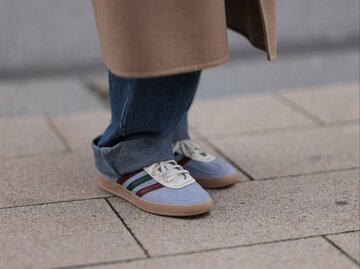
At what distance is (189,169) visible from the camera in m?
3.10

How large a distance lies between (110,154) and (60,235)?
15.7 inches

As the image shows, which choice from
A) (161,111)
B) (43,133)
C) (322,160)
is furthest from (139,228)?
(43,133)

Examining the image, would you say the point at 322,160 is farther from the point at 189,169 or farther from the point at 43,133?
the point at 43,133

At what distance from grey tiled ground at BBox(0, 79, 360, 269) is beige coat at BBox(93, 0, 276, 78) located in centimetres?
54

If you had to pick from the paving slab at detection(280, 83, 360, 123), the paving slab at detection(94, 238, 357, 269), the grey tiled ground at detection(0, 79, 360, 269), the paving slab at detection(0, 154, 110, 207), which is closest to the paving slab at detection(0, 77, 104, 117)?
the grey tiled ground at detection(0, 79, 360, 269)

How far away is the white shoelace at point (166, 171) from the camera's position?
2824 millimetres

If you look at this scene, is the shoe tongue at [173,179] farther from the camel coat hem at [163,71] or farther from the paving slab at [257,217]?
the camel coat hem at [163,71]

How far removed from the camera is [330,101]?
171 inches

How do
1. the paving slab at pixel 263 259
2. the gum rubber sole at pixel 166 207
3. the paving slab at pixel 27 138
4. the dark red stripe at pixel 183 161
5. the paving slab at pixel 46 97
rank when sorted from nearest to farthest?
the paving slab at pixel 263 259 < the gum rubber sole at pixel 166 207 < the dark red stripe at pixel 183 161 < the paving slab at pixel 27 138 < the paving slab at pixel 46 97

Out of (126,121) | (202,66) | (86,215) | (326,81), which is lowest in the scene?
(326,81)

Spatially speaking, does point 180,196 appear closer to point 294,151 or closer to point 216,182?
point 216,182

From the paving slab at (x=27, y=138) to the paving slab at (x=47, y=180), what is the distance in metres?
0.11

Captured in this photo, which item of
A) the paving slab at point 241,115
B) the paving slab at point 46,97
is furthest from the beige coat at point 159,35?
the paving slab at point 46,97

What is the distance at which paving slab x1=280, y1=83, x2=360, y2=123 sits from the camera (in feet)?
13.3
